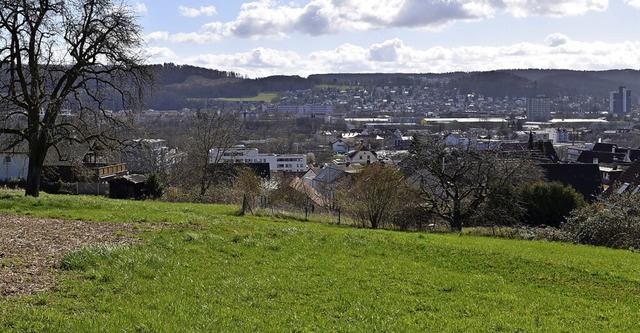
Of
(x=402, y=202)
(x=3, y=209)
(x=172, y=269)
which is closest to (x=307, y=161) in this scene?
(x=402, y=202)

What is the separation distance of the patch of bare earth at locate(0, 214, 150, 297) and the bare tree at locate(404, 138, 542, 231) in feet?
66.4

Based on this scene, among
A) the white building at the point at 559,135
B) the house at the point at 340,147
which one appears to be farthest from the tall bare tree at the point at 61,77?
the white building at the point at 559,135

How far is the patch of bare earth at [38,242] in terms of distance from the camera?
9203 mm

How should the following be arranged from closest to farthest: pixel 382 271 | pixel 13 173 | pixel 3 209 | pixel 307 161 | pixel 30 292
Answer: pixel 30 292 → pixel 382 271 → pixel 3 209 → pixel 13 173 → pixel 307 161

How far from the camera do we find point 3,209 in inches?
721

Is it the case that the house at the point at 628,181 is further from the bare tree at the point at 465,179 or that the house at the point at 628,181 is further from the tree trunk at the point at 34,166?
the tree trunk at the point at 34,166

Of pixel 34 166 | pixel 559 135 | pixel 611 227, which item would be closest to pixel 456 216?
pixel 611 227

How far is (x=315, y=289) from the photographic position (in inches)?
406

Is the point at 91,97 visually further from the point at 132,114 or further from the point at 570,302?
the point at 570,302

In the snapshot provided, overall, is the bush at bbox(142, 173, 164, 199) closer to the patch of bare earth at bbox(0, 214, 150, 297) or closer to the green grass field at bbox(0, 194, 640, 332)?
the patch of bare earth at bbox(0, 214, 150, 297)

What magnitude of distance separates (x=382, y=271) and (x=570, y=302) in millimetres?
3508

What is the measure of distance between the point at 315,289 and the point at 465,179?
24353 mm

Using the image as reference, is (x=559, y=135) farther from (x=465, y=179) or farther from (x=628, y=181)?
(x=465, y=179)

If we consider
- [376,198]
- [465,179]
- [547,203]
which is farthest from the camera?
[547,203]
